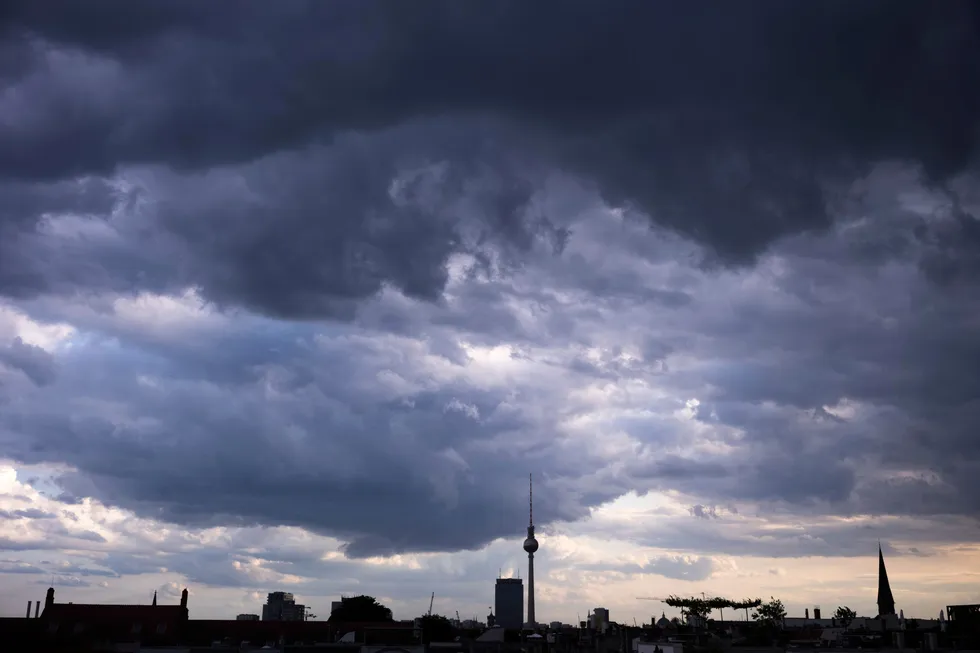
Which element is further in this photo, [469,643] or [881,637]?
[469,643]

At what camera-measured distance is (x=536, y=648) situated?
142 m

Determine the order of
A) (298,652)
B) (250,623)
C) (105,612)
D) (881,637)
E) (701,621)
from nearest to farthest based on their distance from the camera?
1. (298,652)
2. (881,637)
3. (105,612)
4. (250,623)
5. (701,621)

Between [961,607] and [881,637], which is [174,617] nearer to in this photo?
[881,637]

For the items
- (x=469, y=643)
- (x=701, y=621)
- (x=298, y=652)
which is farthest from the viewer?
(x=701, y=621)

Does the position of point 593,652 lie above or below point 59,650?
below

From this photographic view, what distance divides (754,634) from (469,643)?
5387cm

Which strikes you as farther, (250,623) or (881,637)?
(250,623)

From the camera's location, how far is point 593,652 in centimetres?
13938

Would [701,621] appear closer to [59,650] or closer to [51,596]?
[51,596]

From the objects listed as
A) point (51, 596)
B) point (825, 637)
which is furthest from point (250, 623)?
point (825, 637)

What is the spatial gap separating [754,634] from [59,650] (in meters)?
159

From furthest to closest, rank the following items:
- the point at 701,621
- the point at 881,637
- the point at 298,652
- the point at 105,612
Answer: the point at 701,621, the point at 105,612, the point at 881,637, the point at 298,652

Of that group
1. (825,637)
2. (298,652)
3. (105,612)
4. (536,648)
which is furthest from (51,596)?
(825,637)

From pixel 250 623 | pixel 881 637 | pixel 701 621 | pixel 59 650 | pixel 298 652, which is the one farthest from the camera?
pixel 701 621
